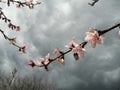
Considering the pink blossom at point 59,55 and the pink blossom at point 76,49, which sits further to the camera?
the pink blossom at point 59,55

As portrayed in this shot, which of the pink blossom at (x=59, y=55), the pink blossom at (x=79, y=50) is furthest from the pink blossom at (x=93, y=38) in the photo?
the pink blossom at (x=59, y=55)

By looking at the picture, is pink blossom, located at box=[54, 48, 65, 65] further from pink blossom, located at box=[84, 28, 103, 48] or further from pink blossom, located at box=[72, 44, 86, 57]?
pink blossom, located at box=[84, 28, 103, 48]

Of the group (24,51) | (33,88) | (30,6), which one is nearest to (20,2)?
(30,6)

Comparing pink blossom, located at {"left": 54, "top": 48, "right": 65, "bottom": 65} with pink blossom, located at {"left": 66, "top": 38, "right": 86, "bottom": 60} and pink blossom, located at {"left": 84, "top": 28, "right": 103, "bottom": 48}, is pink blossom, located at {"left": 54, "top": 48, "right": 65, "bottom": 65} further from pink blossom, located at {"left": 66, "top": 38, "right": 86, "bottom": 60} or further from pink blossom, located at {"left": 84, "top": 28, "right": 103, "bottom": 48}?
pink blossom, located at {"left": 84, "top": 28, "right": 103, "bottom": 48}

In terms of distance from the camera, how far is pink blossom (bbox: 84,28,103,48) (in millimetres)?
2678

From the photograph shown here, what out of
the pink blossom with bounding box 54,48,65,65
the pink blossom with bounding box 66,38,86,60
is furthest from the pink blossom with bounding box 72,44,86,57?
the pink blossom with bounding box 54,48,65,65

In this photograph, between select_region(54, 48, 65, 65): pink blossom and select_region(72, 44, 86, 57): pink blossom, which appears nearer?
select_region(72, 44, 86, 57): pink blossom

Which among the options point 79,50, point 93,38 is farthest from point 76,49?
point 93,38

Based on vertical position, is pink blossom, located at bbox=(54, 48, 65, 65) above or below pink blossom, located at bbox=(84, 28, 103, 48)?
below

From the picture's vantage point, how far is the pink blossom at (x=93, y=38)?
2678mm

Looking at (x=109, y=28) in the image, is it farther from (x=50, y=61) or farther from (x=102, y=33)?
(x=50, y=61)

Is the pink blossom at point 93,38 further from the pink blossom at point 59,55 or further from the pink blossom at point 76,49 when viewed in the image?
the pink blossom at point 59,55

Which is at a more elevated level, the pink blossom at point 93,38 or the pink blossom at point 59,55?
the pink blossom at point 93,38

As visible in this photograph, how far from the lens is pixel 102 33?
105 inches
